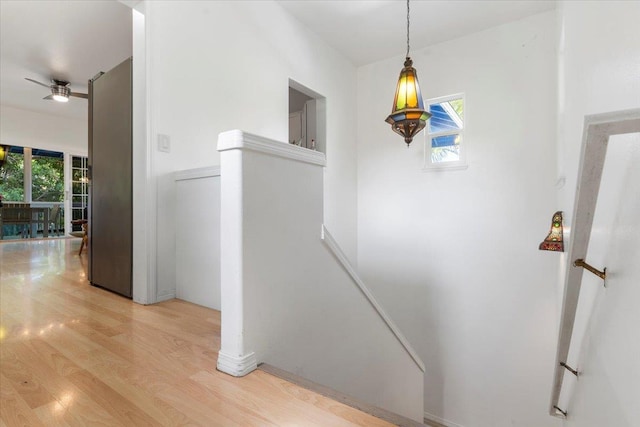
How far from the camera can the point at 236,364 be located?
1200 mm

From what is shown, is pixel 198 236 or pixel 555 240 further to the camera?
pixel 555 240

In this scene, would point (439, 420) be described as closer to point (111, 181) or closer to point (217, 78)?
point (111, 181)

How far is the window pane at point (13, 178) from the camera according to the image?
6359 millimetres

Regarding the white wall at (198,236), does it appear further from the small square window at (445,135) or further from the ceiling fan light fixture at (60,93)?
the ceiling fan light fixture at (60,93)

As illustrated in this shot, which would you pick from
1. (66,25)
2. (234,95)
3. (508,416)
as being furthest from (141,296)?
(508,416)

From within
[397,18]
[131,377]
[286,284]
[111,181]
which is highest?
[397,18]

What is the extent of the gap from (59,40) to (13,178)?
4527 mm

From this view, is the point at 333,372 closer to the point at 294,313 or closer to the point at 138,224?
the point at 294,313

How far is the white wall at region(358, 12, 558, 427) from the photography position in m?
3.50

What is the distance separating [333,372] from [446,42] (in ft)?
13.8

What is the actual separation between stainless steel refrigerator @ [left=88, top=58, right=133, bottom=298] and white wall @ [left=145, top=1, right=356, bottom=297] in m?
0.25

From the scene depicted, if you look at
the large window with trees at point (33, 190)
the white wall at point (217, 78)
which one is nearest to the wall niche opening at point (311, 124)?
the white wall at point (217, 78)

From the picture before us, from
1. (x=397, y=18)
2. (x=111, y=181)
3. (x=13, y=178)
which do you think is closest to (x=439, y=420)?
(x=111, y=181)

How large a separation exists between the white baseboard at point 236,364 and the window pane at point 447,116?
3.84 metres
